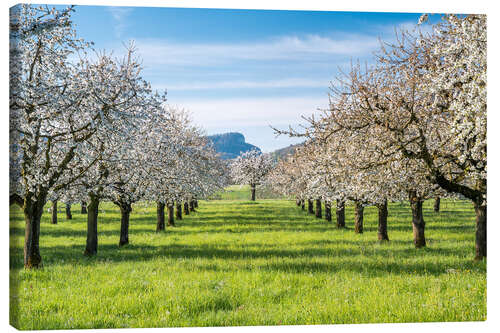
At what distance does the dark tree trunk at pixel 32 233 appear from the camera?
418 inches

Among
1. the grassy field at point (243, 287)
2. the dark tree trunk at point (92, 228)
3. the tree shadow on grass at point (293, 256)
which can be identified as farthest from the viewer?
the dark tree trunk at point (92, 228)

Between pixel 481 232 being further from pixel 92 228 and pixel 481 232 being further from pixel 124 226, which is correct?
pixel 124 226

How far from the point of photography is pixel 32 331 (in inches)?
299

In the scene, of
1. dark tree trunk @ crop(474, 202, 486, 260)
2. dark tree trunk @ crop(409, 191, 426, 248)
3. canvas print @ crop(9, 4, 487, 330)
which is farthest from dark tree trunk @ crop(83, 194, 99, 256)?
dark tree trunk @ crop(474, 202, 486, 260)

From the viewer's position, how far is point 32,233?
1088 centimetres

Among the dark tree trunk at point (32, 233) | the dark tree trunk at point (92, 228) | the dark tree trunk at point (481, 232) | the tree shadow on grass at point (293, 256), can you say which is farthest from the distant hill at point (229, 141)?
the dark tree trunk at point (481, 232)

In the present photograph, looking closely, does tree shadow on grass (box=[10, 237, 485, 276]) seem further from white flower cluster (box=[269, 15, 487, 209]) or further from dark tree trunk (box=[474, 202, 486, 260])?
white flower cluster (box=[269, 15, 487, 209])

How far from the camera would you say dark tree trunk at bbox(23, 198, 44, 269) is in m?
10.6

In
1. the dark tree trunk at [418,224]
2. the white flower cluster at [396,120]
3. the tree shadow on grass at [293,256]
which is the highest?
the white flower cluster at [396,120]

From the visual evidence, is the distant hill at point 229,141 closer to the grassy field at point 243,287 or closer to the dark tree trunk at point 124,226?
the grassy field at point 243,287

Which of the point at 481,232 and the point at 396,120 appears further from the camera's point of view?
the point at 481,232

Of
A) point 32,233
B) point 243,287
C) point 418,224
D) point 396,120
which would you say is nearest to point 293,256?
point 243,287

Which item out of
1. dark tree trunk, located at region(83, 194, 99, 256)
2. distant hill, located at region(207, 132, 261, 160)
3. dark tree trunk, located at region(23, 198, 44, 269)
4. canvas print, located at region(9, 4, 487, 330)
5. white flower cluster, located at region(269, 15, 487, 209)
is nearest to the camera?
canvas print, located at region(9, 4, 487, 330)
